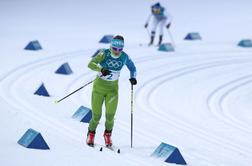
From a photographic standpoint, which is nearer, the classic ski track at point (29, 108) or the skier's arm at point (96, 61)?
the skier's arm at point (96, 61)

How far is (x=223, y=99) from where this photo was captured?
50.2 feet

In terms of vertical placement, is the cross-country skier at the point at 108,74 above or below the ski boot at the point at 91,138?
above

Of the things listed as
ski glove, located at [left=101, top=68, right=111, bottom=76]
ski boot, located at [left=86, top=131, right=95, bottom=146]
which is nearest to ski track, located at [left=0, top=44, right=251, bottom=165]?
ski boot, located at [left=86, top=131, right=95, bottom=146]

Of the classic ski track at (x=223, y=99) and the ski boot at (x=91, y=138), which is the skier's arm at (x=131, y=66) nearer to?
the ski boot at (x=91, y=138)

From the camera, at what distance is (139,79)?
16719 millimetres

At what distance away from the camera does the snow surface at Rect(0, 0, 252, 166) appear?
11.2m

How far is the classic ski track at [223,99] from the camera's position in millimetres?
13208

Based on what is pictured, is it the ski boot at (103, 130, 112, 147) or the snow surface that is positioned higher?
the ski boot at (103, 130, 112, 147)

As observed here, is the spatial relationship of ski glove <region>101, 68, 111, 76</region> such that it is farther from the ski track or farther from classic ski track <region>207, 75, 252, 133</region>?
classic ski track <region>207, 75, 252, 133</region>

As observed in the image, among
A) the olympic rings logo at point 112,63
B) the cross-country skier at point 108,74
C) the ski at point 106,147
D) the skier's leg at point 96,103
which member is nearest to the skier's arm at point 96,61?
the cross-country skier at point 108,74

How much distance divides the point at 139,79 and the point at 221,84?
1970 millimetres

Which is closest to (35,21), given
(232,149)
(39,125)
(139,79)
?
(139,79)

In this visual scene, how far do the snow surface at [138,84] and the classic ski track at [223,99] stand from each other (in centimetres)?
2

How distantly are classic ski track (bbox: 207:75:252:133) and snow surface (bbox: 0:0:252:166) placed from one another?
0.02 metres
